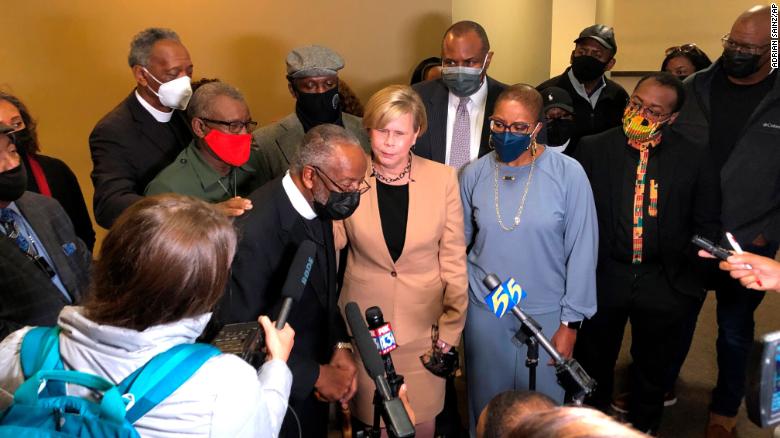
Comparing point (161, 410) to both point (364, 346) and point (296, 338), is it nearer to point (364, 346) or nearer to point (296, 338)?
point (364, 346)

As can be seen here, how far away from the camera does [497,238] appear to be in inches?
92.5

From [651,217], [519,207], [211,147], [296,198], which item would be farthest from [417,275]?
[651,217]

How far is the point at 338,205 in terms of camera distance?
6.25 ft

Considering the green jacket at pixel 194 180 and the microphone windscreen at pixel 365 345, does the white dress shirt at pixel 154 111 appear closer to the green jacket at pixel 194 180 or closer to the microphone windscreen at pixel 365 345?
the green jacket at pixel 194 180

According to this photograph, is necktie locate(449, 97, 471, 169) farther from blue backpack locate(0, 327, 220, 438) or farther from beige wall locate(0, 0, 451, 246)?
blue backpack locate(0, 327, 220, 438)

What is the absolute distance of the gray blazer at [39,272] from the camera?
1781 millimetres

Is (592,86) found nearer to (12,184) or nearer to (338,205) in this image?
(338,205)

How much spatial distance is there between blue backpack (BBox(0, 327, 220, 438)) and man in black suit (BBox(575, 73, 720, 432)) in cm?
201

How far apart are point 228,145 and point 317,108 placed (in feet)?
1.92

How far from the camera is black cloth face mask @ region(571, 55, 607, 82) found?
143 inches

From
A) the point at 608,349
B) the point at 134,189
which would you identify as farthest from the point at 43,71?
the point at 608,349

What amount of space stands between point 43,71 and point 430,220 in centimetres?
342

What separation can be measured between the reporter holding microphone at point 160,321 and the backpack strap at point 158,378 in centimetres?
1

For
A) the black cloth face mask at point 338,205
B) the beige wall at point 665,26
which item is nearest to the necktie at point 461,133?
the black cloth face mask at point 338,205
